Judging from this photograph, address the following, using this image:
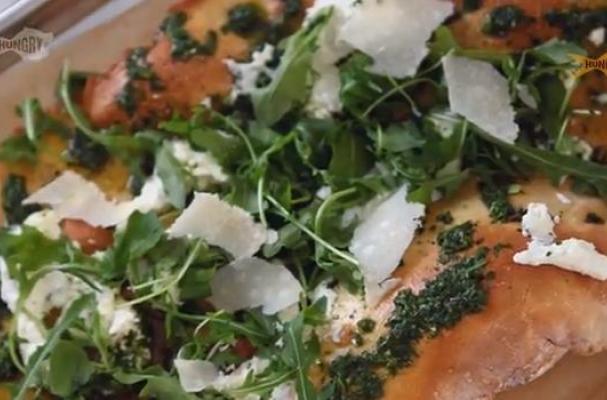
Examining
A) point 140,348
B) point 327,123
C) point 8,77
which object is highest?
point 8,77

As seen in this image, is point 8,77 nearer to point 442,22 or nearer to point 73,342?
point 73,342

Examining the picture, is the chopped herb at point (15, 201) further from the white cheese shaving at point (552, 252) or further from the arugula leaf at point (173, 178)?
the white cheese shaving at point (552, 252)

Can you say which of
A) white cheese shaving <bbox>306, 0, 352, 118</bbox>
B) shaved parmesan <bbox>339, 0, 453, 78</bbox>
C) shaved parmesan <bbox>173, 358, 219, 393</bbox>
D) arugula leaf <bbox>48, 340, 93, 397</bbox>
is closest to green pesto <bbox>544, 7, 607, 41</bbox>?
shaved parmesan <bbox>339, 0, 453, 78</bbox>

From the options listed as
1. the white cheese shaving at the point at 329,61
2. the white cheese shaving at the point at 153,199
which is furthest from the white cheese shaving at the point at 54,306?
the white cheese shaving at the point at 329,61

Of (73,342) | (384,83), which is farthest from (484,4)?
(73,342)

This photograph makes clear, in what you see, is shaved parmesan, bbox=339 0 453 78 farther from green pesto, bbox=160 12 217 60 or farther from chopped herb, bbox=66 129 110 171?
chopped herb, bbox=66 129 110 171

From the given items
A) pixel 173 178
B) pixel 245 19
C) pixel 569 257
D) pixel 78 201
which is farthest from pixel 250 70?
pixel 569 257
